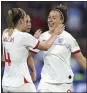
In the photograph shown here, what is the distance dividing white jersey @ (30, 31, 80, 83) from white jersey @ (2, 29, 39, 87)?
381 mm

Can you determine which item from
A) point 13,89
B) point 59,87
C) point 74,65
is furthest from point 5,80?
point 74,65

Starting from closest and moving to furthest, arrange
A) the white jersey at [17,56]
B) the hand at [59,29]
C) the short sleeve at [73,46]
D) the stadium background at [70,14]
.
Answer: the white jersey at [17,56] → the hand at [59,29] → the short sleeve at [73,46] → the stadium background at [70,14]

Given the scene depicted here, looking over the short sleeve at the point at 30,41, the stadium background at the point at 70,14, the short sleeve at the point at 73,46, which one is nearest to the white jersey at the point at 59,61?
the short sleeve at the point at 73,46

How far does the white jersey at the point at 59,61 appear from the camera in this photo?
614 centimetres

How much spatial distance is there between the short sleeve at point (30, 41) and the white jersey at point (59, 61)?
1.17ft

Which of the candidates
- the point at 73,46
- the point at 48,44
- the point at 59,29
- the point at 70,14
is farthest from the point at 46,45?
the point at 70,14

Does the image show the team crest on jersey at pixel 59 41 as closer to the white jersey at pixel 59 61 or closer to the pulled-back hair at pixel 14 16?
the white jersey at pixel 59 61

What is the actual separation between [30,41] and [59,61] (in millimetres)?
535

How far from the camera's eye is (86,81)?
9703mm

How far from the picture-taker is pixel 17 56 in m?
5.80

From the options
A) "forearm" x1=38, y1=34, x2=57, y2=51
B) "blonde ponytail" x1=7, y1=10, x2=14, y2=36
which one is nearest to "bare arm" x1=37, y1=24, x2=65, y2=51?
"forearm" x1=38, y1=34, x2=57, y2=51

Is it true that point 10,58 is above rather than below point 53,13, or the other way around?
below

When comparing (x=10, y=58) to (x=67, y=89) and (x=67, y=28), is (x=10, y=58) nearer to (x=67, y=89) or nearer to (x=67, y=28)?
(x=67, y=89)

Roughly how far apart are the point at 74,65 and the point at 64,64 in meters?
3.44
